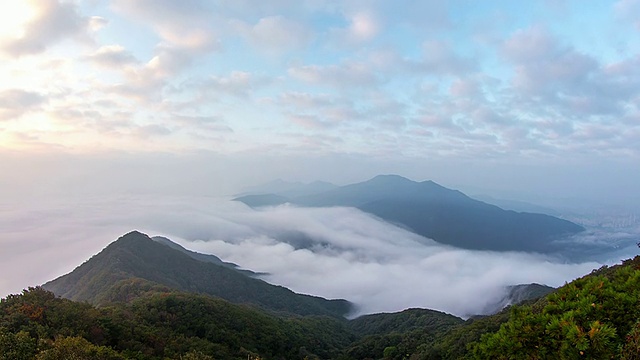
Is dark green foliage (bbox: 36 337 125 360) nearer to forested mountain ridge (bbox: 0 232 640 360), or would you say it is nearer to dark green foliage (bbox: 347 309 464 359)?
forested mountain ridge (bbox: 0 232 640 360)

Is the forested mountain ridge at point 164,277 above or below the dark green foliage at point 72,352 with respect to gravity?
below

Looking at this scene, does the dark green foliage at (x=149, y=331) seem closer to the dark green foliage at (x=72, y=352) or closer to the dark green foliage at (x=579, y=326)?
the dark green foliage at (x=72, y=352)

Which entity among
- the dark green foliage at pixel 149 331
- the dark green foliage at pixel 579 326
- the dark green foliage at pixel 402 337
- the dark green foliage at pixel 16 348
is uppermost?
the dark green foliage at pixel 579 326

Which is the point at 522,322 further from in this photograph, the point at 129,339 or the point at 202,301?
the point at 202,301

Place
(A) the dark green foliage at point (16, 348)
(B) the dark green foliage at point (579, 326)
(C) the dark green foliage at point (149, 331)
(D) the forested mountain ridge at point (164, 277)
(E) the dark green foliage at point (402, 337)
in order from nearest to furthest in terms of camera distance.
→ (B) the dark green foliage at point (579, 326) < (A) the dark green foliage at point (16, 348) < (C) the dark green foliage at point (149, 331) < (E) the dark green foliage at point (402, 337) < (D) the forested mountain ridge at point (164, 277)

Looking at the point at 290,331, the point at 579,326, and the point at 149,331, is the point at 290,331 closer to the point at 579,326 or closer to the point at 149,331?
the point at 149,331

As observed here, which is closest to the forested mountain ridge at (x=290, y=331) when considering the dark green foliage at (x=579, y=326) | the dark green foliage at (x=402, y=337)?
the dark green foliage at (x=579, y=326)

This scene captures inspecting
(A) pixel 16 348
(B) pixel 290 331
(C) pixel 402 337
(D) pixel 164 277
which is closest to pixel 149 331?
(A) pixel 16 348

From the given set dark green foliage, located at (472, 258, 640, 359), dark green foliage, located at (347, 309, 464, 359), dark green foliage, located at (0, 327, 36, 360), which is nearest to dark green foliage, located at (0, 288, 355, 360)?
dark green foliage, located at (0, 327, 36, 360)
